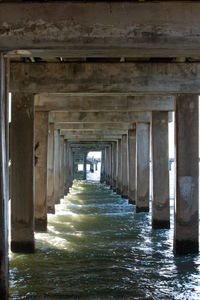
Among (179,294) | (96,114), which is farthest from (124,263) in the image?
(96,114)

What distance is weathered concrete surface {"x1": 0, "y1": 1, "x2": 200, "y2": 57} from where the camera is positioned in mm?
5473

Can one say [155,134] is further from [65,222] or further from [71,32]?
[71,32]

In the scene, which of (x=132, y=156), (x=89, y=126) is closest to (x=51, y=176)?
(x=89, y=126)

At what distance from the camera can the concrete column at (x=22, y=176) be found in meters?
9.07

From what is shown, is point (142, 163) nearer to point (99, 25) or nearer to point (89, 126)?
point (89, 126)

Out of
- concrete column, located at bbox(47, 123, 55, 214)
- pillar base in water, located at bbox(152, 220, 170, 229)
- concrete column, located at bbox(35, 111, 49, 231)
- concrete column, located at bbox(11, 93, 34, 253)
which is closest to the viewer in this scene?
concrete column, located at bbox(11, 93, 34, 253)

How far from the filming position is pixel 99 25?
5.48 meters

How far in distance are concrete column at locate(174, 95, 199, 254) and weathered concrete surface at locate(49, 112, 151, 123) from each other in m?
6.12

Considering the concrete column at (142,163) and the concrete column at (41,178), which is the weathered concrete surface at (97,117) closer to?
the concrete column at (142,163)

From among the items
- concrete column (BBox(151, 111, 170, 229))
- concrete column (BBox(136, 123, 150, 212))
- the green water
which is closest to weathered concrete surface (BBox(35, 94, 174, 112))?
concrete column (BBox(151, 111, 170, 229))

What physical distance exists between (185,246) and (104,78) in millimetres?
4182

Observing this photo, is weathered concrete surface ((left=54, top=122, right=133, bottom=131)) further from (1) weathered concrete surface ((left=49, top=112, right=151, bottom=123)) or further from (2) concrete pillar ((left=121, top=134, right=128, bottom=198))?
(2) concrete pillar ((left=121, top=134, right=128, bottom=198))

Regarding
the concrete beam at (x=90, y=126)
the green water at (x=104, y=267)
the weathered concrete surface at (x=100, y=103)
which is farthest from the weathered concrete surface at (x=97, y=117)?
the green water at (x=104, y=267)

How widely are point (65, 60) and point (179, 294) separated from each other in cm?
537
